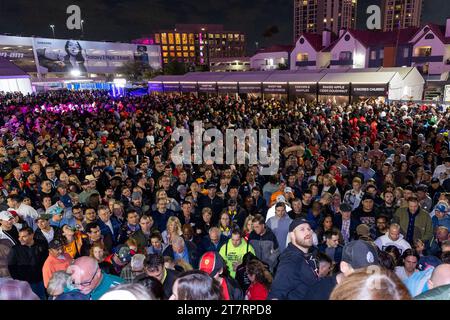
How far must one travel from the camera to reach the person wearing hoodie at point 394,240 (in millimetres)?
4457

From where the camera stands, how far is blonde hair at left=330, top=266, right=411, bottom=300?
169cm

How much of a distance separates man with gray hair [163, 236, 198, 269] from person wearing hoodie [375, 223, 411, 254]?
8.55 ft

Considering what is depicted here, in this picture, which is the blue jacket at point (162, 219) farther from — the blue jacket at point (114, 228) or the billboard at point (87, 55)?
the billboard at point (87, 55)

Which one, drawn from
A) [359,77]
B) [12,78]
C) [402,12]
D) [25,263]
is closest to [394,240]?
[25,263]

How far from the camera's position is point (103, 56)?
6125cm

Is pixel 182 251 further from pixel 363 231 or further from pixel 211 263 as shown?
pixel 363 231

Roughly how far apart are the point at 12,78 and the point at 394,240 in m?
32.4

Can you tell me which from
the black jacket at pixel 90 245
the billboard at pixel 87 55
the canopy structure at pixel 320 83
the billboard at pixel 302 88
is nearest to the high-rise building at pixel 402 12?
the billboard at pixel 87 55

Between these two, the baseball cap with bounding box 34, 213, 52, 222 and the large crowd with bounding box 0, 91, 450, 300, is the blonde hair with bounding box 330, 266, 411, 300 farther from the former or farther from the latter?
the baseball cap with bounding box 34, 213, 52, 222

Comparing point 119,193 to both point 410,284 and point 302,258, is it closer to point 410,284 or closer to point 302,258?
point 302,258

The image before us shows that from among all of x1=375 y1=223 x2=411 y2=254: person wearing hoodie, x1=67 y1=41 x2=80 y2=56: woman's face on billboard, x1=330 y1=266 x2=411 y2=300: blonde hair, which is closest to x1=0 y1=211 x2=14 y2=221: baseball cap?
x1=330 y1=266 x2=411 y2=300: blonde hair

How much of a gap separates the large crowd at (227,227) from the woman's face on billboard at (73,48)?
51.8 metres
